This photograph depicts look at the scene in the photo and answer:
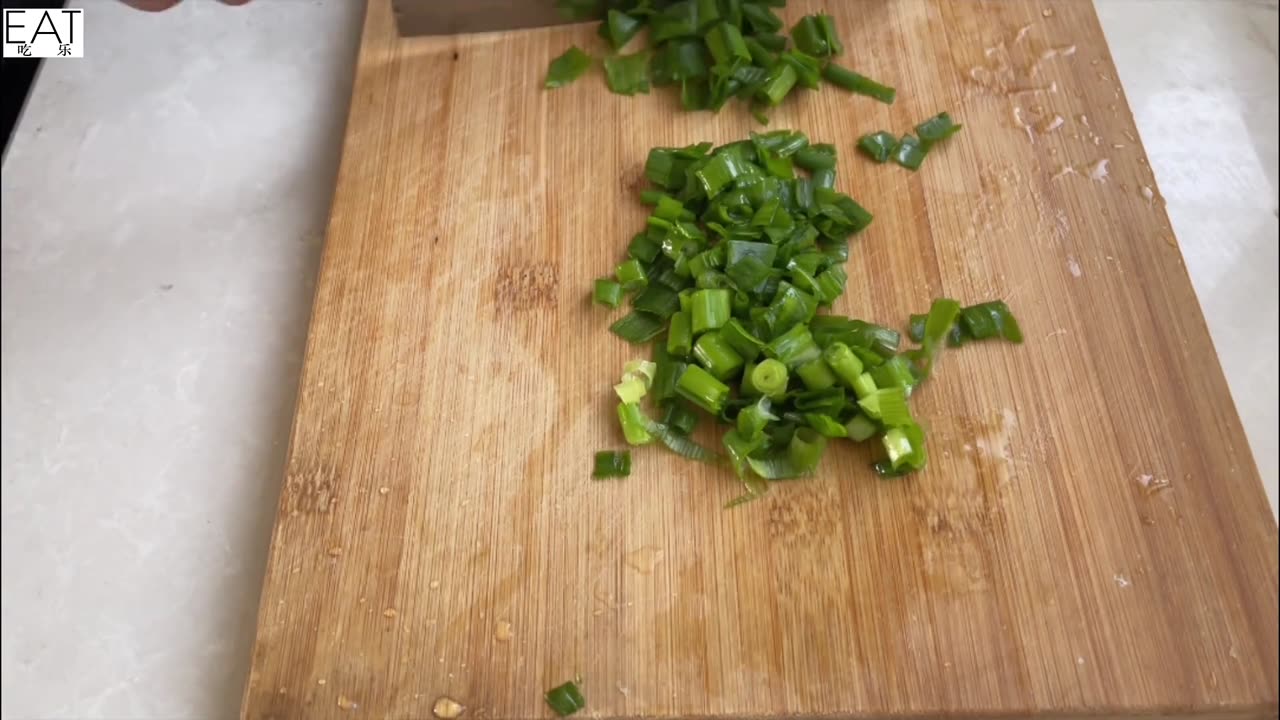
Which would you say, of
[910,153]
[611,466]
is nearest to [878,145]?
[910,153]

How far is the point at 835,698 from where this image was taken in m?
0.98

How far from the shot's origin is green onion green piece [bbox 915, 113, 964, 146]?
129 centimetres

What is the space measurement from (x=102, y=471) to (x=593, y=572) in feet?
2.69

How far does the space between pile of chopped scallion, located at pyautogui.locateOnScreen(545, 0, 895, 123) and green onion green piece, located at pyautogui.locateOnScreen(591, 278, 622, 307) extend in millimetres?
324

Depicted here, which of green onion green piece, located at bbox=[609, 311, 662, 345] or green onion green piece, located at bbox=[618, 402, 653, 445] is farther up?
green onion green piece, located at bbox=[609, 311, 662, 345]

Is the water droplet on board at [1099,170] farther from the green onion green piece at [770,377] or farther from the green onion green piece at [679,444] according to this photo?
the green onion green piece at [679,444]

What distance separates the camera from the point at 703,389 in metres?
1.10

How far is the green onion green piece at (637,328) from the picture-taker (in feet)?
3.88

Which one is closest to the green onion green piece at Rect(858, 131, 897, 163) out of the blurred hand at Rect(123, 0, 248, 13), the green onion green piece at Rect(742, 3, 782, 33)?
the green onion green piece at Rect(742, 3, 782, 33)

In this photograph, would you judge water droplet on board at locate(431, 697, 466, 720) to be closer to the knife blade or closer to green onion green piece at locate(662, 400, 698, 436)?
green onion green piece at locate(662, 400, 698, 436)

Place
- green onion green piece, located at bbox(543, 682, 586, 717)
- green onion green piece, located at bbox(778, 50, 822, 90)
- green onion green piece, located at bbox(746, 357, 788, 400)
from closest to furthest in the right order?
green onion green piece, located at bbox(543, 682, 586, 717)
green onion green piece, located at bbox(746, 357, 788, 400)
green onion green piece, located at bbox(778, 50, 822, 90)

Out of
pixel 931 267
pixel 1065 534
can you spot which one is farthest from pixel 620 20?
pixel 1065 534

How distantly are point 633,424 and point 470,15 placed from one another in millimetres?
704

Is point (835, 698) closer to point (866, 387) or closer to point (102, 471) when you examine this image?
point (866, 387)
